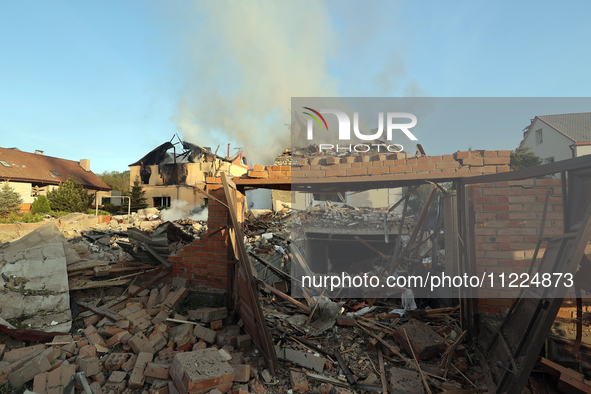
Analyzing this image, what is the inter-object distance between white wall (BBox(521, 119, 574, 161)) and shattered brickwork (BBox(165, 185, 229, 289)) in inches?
1068

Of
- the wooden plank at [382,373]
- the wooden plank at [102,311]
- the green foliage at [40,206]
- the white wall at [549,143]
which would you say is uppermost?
the white wall at [549,143]

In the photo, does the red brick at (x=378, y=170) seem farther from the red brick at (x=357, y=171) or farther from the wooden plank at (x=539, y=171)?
the wooden plank at (x=539, y=171)

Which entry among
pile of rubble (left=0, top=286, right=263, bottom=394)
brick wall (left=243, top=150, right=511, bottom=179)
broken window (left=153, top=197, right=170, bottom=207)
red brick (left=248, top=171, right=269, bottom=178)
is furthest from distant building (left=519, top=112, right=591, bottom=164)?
broken window (left=153, top=197, right=170, bottom=207)

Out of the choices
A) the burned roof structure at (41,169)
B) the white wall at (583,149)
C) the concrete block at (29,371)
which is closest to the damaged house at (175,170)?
the burned roof structure at (41,169)

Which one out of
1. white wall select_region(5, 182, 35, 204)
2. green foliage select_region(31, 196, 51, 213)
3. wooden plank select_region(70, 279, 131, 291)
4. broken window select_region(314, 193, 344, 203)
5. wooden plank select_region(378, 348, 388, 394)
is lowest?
wooden plank select_region(378, 348, 388, 394)

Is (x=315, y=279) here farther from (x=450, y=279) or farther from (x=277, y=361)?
(x=277, y=361)

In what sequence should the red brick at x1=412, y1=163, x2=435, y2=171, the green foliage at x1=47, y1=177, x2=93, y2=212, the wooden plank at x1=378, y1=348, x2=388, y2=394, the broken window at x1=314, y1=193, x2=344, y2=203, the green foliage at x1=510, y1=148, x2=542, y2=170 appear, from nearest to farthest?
the wooden plank at x1=378, y1=348, x2=388, y2=394, the red brick at x1=412, y1=163, x2=435, y2=171, the broken window at x1=314, y1=193, x2=344, y2=203, the green foliage at x1=47, y1=177, x2=93, y2=212, the green foliage at x1=510, y1=148, x2=542, y2=170

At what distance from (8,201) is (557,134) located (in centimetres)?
3998

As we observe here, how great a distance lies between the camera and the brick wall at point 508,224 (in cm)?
392

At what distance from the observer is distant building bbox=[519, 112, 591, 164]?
22.6 metres

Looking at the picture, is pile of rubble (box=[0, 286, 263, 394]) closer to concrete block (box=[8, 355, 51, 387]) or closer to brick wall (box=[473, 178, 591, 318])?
concrete block (box=[8, 355, 51, 387])

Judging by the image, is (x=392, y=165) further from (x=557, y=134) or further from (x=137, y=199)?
(x=557, y=134)

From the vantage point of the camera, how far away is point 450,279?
193 inches

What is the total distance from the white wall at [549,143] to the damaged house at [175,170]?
2688cm
